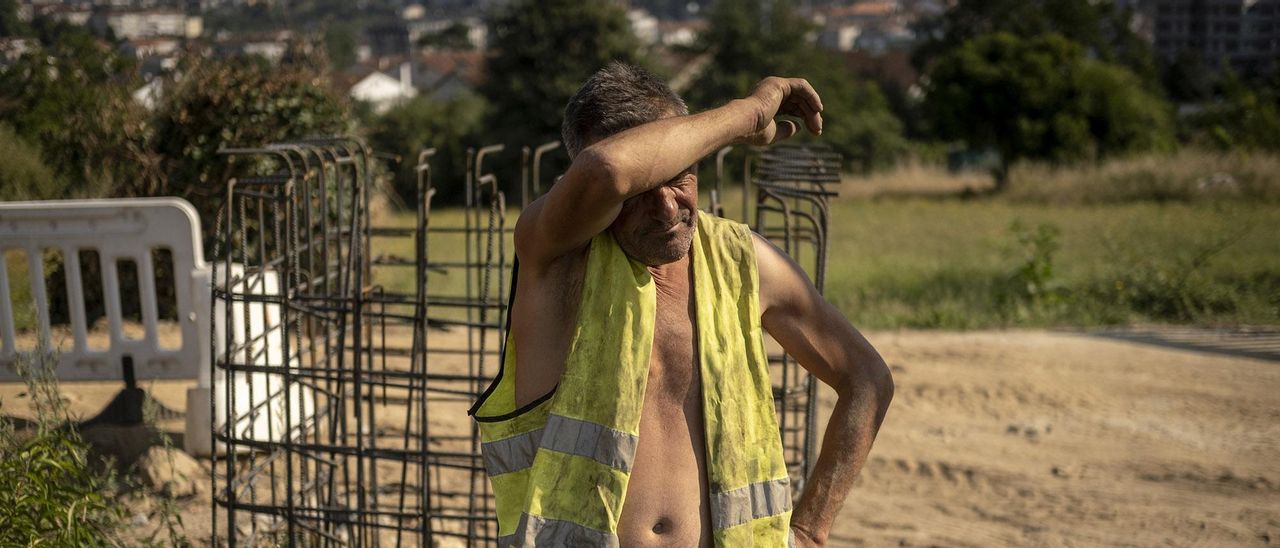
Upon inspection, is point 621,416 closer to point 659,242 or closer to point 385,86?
point 659,242

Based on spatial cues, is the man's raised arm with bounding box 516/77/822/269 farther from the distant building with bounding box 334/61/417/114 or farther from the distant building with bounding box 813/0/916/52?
the distant building with bounding box 813/0/916/52

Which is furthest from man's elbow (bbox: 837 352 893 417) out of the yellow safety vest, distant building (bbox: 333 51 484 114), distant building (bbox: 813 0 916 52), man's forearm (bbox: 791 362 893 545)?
distant building (bbox: 813 0 916 52)

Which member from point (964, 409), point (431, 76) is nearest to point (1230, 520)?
point (964, 409)

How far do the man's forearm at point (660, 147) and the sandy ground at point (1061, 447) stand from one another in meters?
3.46

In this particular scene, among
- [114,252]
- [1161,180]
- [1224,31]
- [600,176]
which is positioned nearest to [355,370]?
[600,176]

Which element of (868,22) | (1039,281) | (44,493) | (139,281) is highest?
(868,22)

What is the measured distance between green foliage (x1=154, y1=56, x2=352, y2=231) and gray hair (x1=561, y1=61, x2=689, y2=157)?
7.04m

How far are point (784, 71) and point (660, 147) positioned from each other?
27.3m

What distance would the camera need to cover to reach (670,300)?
A: 6.93 ft

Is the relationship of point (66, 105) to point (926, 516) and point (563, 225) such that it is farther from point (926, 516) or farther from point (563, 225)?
point (563, 225)

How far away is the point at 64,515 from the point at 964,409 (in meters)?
4.99

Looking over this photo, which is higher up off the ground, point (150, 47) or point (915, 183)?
point (150, 47)

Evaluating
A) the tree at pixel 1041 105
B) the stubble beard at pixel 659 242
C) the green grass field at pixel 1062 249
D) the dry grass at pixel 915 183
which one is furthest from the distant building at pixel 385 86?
the stubble beard at pixel 659 242

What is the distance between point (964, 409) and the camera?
6980 mm
